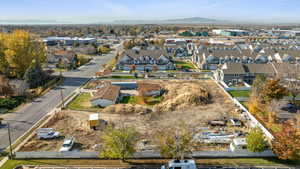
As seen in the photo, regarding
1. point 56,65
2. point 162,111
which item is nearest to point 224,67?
point 162,111

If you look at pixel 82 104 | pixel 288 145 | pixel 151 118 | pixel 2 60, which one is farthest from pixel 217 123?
pixel 2 60

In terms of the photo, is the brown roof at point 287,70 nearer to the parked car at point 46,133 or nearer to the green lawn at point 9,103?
the parked car at point 46,133

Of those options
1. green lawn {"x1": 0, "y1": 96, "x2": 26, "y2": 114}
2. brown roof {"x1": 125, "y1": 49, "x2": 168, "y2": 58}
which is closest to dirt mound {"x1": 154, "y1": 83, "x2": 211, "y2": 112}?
green lawn {"x1": 0, "y1": 96, "x2": 26, "y2": 114}

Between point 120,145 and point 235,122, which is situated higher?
point 120,145

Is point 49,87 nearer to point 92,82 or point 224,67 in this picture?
point 92,82

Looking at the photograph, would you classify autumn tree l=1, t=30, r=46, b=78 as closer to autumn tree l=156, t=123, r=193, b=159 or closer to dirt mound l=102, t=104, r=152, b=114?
dirt mound l=102, t=104, r=152, b=114

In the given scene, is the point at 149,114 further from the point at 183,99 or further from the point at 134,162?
the point at 134,162

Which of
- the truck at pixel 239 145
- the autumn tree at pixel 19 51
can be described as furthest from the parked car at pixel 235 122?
the autumn tree at pixel 19 51
